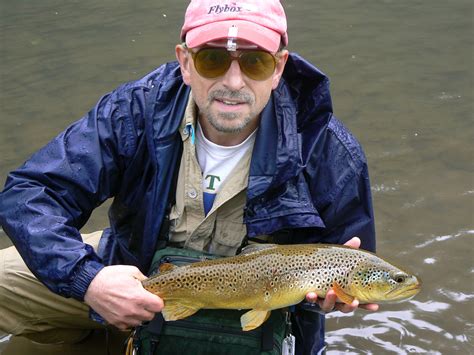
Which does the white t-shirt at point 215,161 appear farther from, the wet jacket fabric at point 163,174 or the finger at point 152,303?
the finger at point 152,303

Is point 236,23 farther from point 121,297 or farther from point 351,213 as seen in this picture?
point 121,297

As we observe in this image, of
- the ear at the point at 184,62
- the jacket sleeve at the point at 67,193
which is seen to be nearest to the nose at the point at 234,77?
the ear at the point at 184,62

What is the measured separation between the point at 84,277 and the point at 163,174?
627mm

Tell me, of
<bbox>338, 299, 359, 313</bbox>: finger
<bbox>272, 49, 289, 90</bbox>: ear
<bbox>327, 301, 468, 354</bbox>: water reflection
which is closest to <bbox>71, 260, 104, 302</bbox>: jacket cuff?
<bbox>338, 299, 359, 313</bbox>: finger

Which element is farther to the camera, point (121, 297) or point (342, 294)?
point (342, 294)

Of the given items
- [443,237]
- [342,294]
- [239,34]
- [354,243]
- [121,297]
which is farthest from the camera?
[443,237]

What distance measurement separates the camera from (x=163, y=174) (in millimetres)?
3197

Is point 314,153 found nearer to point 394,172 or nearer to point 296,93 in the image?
point 296,93

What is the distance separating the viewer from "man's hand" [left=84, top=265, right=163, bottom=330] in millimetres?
2754

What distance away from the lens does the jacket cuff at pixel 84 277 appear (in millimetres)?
2818

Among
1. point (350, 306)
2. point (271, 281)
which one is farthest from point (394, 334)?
point (271, 281)

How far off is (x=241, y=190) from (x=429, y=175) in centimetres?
299

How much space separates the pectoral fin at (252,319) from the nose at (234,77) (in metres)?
0.98

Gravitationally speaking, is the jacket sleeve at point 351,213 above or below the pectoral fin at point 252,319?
above
